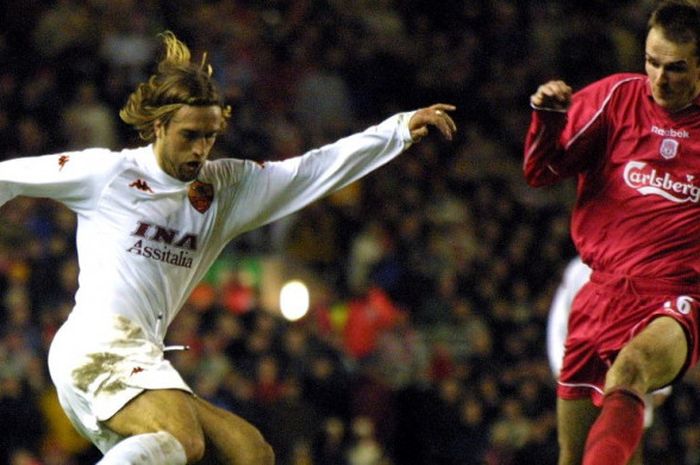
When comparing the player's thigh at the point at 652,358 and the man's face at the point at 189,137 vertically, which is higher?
the man's face at the point at 189,137

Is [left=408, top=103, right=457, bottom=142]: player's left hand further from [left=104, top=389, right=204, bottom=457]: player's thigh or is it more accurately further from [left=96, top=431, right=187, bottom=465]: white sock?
[left=96, top=431, right=187, bottom=465]: white sock

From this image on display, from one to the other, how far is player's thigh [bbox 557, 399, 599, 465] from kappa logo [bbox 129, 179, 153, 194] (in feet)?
6.50

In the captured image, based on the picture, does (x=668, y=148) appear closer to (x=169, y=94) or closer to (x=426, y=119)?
(x=426, y=119)

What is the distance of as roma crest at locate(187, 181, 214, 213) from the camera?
6195 millimetres

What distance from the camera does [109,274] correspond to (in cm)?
602

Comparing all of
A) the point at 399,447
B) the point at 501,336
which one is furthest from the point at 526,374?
the point at 399,447

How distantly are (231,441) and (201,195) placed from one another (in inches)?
40.9

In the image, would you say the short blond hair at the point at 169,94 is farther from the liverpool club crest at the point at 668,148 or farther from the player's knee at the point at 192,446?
the liverpool club crest at the point at 668,148

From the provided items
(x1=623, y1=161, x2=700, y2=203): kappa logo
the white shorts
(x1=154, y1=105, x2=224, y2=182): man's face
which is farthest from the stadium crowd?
(x1=623, y1=161, x2=700, y2=203): kappa logo

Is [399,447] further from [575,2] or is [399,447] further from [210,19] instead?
[575,2]

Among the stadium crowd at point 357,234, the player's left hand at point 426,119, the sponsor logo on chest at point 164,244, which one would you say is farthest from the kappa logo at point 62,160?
the stadium crowd at point 357,234

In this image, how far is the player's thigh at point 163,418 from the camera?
225 inches

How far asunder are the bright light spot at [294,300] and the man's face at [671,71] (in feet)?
21.0

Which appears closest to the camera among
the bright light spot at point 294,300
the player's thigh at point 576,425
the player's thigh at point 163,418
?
the player's thigh at point 163,418
